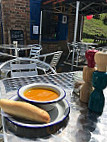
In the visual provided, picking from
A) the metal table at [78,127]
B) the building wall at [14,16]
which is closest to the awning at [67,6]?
the building wall at [14,16]

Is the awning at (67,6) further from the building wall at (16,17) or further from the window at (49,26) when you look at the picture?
the building wall at (16,17)

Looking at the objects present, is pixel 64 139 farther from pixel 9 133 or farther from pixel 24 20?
pixel 24 20

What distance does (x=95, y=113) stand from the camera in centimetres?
70

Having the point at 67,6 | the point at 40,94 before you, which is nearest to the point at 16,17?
the point at 67,6

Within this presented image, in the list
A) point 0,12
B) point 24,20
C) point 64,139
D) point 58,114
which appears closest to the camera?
point 64,139

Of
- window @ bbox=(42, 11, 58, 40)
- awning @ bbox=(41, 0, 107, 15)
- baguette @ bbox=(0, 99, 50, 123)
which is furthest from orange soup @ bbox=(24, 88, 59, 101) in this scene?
window @ bbox=(42, 11, 58, 40)

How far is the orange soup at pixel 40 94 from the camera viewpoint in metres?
0.64

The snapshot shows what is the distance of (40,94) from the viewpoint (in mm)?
681

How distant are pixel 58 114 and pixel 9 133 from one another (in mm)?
221

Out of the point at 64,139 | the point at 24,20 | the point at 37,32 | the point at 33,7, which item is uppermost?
the point at 33,7

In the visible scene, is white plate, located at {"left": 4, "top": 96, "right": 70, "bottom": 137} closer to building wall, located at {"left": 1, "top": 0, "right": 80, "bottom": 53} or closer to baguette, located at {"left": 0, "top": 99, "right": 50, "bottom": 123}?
baguette, located at {"left": 0, "top": 99, "right": 50, "bottom": 123}

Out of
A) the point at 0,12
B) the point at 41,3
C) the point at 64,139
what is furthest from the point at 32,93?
the point at 41,3

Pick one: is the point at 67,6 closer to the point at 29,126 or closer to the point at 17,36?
the point at 17,36

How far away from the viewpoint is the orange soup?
0.64 metres
